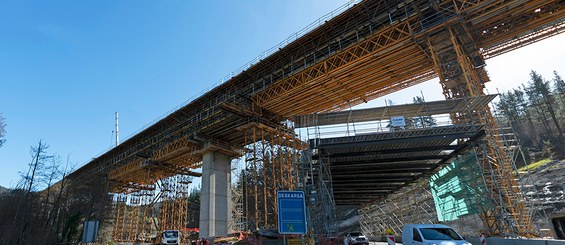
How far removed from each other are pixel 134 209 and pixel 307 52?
4352cm

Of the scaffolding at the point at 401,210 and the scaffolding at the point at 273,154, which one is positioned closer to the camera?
the scaffolding at the point at 273,154

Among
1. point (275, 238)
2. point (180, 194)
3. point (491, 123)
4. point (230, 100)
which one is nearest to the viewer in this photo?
point (491, 123)

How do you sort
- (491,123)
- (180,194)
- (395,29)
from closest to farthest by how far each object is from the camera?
(491,123) < (395,29) < (180,194)

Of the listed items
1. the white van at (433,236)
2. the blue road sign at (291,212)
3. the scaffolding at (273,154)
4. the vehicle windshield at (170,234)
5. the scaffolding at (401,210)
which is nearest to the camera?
the blue road sign at (291,212)

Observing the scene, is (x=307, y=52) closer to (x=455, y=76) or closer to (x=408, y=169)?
(x=455, y=76)

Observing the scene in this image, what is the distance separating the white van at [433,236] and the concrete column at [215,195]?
22.3m

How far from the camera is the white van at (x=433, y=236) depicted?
35.6 ft

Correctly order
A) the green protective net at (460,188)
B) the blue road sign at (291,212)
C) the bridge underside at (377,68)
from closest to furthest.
Answer: 1. the blue road sign at (291,212)
2. the bridge underside at (377,68)
3. the green protective net at (460,188)

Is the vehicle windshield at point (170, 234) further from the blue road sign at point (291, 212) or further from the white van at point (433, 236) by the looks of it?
the blue road sign at point (291, 212)

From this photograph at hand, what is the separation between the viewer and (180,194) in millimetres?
43094

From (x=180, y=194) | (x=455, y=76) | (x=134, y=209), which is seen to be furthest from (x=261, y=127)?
(x=134, y=209)

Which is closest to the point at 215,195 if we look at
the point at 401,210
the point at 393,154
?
the point at 393,154

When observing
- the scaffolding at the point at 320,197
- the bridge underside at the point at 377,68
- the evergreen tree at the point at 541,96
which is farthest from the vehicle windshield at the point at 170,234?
the evergreen tree at the point at 541,96

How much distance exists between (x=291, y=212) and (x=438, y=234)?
6.31 m
